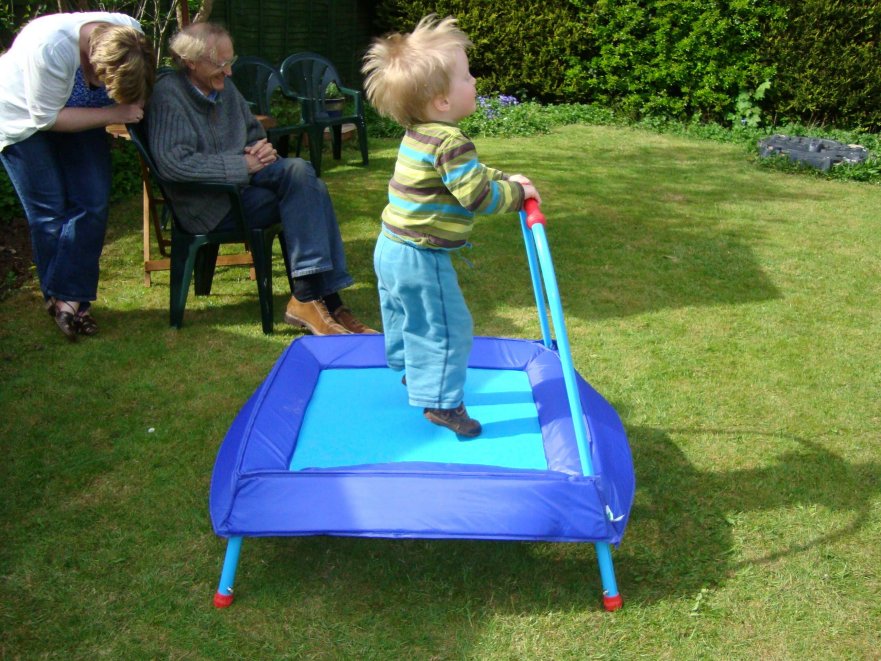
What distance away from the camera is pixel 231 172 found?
3.93 m

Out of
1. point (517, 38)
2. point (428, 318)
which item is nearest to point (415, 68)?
point (428, 318)

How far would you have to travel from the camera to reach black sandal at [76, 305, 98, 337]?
4.02m

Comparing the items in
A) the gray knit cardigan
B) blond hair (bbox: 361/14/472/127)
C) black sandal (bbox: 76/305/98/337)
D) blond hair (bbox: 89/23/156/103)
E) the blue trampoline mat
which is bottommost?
black sandal (bbox: 76/305/98/337)

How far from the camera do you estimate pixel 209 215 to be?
399 cm

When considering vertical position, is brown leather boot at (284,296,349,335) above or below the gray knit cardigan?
below

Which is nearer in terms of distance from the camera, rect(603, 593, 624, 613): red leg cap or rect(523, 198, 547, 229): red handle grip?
rect(603, 593, 624, 613): red leg cap

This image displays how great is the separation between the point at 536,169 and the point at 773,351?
4000 millimetres

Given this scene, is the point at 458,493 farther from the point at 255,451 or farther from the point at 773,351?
the point at 773,351

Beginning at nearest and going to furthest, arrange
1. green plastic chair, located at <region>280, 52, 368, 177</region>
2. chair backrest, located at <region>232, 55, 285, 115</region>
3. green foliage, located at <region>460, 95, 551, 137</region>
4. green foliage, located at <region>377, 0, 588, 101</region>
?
chair backrest, located at <region>232, 55, 285, 115</region>, green plastic chair, located at <region>280, 52, 368, 177</region>, green foliage, located at <region>460, 95, 551, 137</region>, green foliage, located at <region>377, 0, 588, 101</region>

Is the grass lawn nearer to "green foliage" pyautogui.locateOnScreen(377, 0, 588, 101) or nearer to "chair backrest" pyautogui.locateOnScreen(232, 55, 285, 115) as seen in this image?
"chair backrest" pyautogui.locateOnScreen(232, 55, 285, 115)

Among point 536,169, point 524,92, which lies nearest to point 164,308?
point 536,169

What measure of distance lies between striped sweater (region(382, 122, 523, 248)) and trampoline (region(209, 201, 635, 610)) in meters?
0.14

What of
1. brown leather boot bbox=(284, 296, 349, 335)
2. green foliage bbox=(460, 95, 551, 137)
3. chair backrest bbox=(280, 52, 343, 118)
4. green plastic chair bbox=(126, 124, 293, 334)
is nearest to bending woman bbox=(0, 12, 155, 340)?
green plastic chair bbox=(126, 124, 293, 334)

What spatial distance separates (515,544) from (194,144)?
7.87ft
